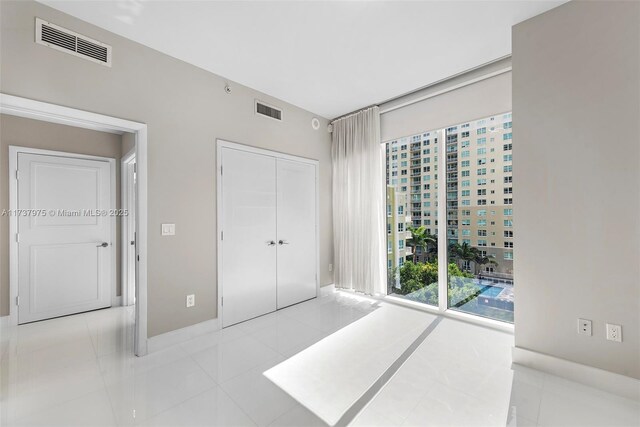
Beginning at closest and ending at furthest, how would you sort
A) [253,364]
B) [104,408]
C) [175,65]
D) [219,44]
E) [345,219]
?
[104,408]
[253,364]
[219,44]
[175,65]
[345,219]

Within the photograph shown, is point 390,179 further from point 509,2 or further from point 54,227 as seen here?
point 54,227

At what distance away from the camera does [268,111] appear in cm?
346

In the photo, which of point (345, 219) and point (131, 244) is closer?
point (131, 244)

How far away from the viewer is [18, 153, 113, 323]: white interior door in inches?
126

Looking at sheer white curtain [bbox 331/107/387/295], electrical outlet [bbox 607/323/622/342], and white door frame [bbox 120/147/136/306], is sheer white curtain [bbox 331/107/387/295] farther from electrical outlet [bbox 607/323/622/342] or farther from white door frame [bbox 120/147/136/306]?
white door frame [bbox 120/147/136/306]

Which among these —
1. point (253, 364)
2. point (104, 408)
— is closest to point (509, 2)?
point (253, 364)

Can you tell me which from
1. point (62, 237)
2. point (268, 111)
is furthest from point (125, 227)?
point (268, 111)

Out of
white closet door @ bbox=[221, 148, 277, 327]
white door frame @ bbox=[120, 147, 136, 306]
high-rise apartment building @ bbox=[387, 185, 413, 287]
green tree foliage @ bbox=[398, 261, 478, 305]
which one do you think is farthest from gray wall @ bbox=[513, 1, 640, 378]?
white door frame @ bbox=[120, 147, 136, 306]

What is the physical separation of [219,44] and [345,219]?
266 cm

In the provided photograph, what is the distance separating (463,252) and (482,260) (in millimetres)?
213

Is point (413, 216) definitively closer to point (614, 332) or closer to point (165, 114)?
point (614, 332)

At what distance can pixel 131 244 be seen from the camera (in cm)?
367

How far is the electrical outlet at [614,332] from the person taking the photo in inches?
73.2

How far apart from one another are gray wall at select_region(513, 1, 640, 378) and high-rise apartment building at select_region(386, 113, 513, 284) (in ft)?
2.08
